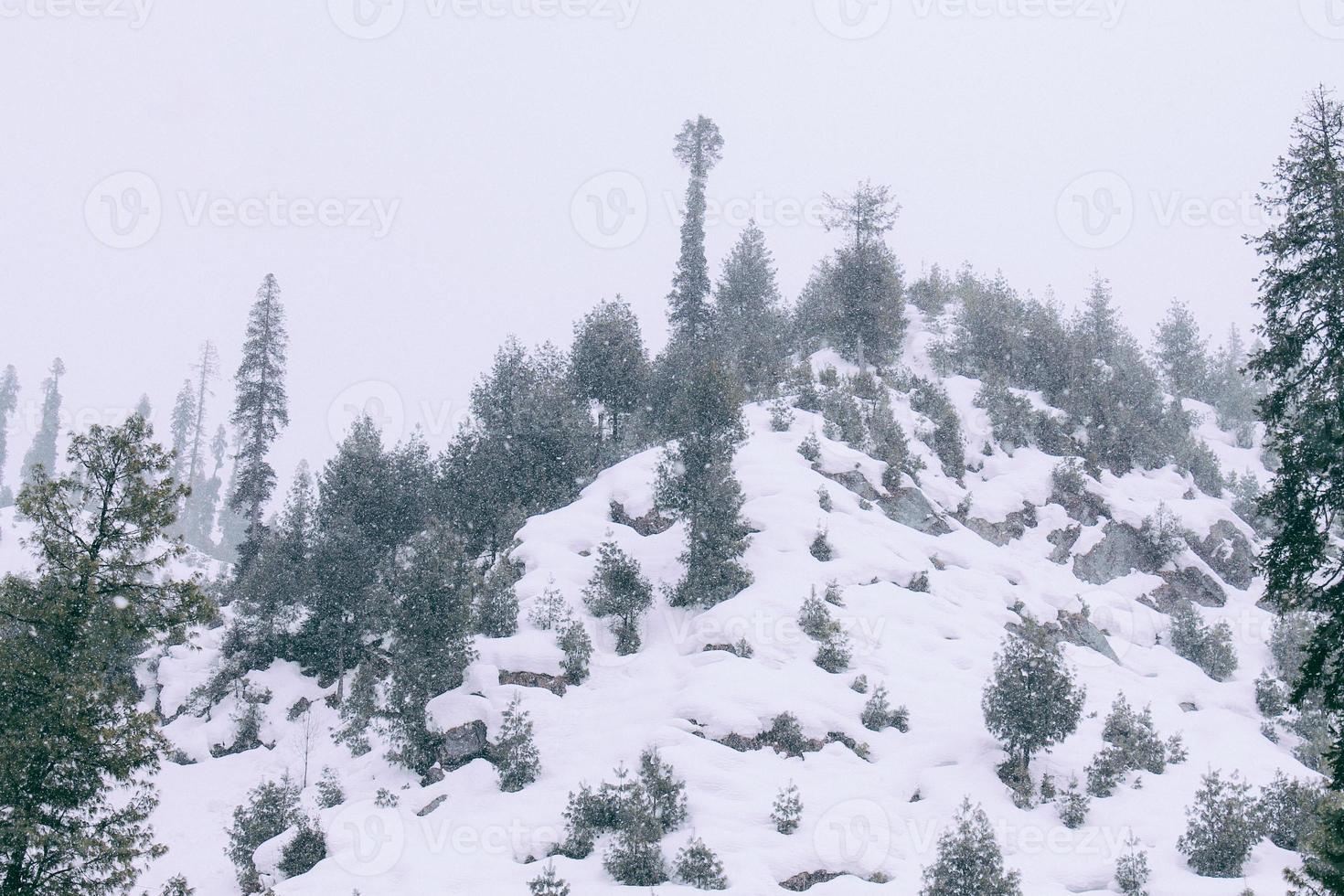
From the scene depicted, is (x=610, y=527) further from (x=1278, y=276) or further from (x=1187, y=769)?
(x=1278, y=276)

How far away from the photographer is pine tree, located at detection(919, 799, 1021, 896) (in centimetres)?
1562

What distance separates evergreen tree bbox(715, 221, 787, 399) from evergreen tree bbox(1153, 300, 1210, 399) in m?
36.1

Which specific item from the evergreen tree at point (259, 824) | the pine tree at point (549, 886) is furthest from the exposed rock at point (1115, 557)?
the evergreen tree at point (259, 824)

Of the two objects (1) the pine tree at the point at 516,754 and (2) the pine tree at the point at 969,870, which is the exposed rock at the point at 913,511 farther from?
(2) the pine tree at the point at 969,870

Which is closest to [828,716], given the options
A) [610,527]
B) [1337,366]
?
[610,527]

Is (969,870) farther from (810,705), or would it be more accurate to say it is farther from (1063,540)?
(1063,540)

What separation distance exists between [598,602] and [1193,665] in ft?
84.4

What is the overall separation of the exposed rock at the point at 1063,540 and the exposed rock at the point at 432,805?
99.6ft

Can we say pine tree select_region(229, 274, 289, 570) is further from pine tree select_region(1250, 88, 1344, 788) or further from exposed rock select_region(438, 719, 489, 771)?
pine tree select_region(1250, 88, 1344, 788)

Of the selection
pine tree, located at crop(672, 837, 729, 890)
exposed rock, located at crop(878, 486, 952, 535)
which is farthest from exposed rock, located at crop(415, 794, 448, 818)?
exposed rock, located at crop(878, 486, 952, 535)

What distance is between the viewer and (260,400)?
46.7 metres

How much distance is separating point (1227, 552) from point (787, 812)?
112ft

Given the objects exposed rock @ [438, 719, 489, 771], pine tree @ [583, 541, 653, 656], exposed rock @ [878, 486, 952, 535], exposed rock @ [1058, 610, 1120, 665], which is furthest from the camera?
exposed rock @ [878, 486, 952, 535]

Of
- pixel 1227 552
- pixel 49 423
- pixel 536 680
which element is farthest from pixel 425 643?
pixel 49 423
